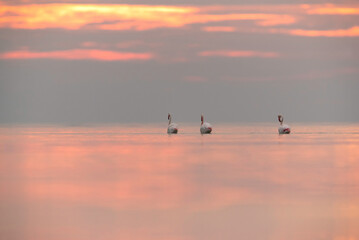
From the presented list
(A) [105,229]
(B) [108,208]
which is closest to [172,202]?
(B) [108,208]

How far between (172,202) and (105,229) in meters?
7.72

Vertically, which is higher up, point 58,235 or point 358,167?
point 58,235

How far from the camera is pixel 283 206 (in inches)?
1277

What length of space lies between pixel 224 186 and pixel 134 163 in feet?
61.9

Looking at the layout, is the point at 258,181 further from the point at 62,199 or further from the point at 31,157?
the point at 31,157

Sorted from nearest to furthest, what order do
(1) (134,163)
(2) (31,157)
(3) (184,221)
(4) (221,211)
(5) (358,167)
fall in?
(3) (184,221), (4) (221,211), (5) (358,167), (1) (134,163), (2) (31,157)

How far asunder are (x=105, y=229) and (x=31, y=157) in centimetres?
4347

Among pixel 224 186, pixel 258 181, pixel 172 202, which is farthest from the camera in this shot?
pixel 258 181

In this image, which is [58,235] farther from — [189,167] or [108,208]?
[189,167]

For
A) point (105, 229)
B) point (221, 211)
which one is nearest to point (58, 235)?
point (105, 229)

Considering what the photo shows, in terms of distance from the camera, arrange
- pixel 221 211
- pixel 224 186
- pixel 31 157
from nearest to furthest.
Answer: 1. pixel 221 211
2. pixel 224 186
3. pixel 31 157

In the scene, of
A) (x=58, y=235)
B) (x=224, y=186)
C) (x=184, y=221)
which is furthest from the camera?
(x=224, y=186)

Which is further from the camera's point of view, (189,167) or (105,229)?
(189,167)

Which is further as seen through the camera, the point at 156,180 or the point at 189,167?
the point at 189,167
